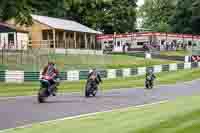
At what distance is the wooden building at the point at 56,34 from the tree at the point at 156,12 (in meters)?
39.7

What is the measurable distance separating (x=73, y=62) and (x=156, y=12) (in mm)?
70591

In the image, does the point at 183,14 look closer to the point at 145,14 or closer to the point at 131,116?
the point at 145,14

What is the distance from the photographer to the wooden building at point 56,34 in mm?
63862

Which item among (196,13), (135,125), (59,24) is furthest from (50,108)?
(196,13)

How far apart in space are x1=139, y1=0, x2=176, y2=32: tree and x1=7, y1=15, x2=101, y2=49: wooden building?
130 ft

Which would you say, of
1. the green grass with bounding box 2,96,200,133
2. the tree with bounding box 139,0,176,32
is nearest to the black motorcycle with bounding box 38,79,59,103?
the green grass with bounding box 2,96,200,133

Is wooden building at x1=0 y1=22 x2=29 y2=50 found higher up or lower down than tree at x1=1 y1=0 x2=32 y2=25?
lower down

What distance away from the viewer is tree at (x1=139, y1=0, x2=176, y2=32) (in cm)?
A: 11326

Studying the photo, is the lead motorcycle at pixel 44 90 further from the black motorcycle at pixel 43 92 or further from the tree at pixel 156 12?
the tree at pixel 156 12

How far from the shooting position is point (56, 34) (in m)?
67.5

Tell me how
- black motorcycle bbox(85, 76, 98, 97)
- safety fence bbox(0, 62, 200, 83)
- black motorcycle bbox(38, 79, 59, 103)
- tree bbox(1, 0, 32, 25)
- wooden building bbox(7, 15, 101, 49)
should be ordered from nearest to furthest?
black motorcycle bbox(38, 79, 59, 103)
black motorcycle bbox(85, 76, 98, 97)
safety fence bbox(0, 62, 200, 83)
tree bbox(1, 0, 32, 25)
wooden building bbox(7, 15, 101, 49)

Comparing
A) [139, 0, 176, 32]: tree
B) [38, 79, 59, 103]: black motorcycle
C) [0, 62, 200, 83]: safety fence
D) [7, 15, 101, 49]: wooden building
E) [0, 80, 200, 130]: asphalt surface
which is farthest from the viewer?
[139, 0, 176, 32]: tree

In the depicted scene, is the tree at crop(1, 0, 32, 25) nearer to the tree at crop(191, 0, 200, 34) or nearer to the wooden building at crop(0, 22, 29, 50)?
the wooden building at crop(0, 22, 29, 50)

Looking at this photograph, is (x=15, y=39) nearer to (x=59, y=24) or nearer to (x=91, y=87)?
(x=59, y=24)
